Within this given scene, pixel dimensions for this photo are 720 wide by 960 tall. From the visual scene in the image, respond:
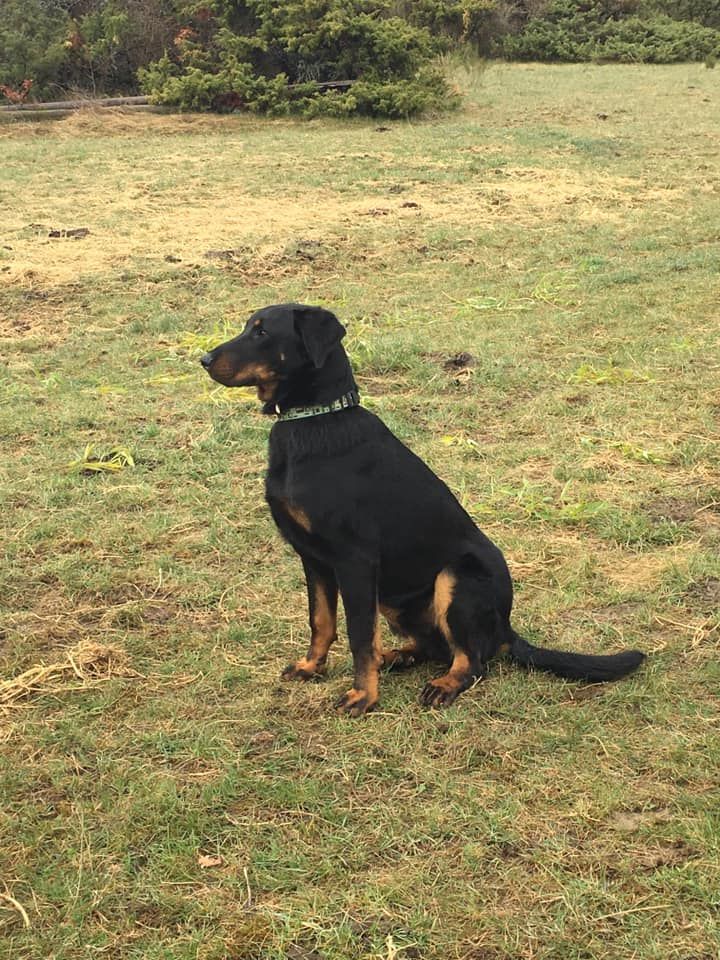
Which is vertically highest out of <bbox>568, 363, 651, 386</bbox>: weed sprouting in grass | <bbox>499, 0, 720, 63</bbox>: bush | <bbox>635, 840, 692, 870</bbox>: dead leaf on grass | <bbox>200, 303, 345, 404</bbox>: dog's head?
<bbox>499, 0, 720, 63</bbox>: bush

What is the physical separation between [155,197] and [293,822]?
33.8 feet

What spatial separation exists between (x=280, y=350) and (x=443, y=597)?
0.93 m

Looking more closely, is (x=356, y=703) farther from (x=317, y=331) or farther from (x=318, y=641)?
(x=317, y=331)

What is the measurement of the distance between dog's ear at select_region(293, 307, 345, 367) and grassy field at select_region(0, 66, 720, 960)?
3.64ft

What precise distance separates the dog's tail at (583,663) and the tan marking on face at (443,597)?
29cm

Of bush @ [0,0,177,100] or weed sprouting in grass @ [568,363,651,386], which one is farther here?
bush @ [0,0,177,100]

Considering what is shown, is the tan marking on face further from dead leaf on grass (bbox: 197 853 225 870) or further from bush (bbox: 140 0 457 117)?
bush (bbox: 140 0 457 117)

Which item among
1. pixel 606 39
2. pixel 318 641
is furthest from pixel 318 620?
pixel 606 39

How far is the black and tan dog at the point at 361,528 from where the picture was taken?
9.73ft

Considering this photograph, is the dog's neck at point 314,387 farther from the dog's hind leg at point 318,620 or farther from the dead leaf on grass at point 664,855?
the dead leaf on grass at point 664,855

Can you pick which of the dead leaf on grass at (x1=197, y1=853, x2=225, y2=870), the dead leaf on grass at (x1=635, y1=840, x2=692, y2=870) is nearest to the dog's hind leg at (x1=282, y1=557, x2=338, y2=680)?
the dead leaf on grass at (x1=197, y1=853, x2=225, y2=870)

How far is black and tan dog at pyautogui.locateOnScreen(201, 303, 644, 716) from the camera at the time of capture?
9.73 ft

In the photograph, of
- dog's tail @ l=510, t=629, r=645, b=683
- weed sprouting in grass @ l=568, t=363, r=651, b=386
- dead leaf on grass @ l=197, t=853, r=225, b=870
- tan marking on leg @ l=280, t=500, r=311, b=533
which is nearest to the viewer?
dead leaf on grass @ l=197, t=853, r=225, b=870

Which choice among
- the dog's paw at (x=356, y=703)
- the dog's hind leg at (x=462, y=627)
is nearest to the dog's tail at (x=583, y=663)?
the dog's hind leg at (x=462, y=627)
